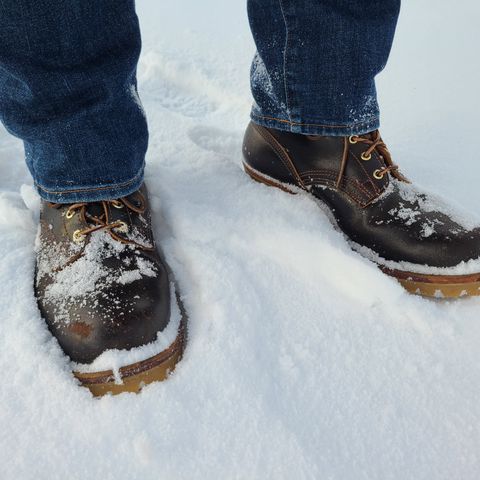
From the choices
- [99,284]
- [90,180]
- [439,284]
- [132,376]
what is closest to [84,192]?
[90,180]

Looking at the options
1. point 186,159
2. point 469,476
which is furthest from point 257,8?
point 469,476

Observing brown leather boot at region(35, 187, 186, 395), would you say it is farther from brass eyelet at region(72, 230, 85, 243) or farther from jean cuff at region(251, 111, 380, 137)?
jean cuff at region(251, 111, 380, 137)

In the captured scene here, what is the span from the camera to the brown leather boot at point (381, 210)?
0.77 meters

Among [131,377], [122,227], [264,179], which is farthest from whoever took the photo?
[264,179]

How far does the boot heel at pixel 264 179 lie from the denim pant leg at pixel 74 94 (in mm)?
270

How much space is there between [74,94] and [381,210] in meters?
0.54

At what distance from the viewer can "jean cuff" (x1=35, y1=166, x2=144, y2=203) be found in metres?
0.72

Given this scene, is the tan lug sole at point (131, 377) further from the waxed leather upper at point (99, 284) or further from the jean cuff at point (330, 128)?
the jean cuff at point (330, 128)

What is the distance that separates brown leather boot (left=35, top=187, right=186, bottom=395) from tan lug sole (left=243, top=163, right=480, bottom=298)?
38 cm

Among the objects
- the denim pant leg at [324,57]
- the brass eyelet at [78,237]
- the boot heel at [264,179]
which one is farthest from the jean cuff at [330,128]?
the brass eyelet at [78,237]

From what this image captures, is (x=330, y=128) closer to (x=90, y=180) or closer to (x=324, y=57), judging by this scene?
(x=324, y=57)

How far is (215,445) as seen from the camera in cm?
60

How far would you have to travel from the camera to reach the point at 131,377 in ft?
2.06

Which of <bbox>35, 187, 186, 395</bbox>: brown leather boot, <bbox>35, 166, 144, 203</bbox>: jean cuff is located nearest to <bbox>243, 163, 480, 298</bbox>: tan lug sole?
<bbox>35, 187, 186, 395</bbox>: brown leather boot
